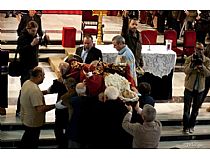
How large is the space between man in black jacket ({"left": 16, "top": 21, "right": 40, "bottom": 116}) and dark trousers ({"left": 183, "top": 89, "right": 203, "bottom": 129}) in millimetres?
2119

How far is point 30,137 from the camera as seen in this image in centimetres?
638

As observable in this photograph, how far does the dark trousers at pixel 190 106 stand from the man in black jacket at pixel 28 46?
2119 millimetres

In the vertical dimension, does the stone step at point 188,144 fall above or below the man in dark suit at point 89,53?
below

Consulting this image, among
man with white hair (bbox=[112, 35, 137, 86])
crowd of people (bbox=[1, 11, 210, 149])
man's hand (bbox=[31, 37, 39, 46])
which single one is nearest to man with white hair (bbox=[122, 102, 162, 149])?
crowd of people (bbox=[1, 11, 210, 149])

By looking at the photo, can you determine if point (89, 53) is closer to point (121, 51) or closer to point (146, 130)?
point (121, 51)

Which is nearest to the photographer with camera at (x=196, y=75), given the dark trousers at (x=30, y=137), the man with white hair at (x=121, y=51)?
the man with white hair at (x=121, y=51)

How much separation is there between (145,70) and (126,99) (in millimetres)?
3022

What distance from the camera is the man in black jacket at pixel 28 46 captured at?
7.40 metres

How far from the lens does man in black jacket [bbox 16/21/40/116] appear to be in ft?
24.3

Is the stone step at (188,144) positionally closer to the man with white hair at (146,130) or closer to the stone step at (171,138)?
the stone step at (171,138)

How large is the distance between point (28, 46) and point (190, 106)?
2.36 m

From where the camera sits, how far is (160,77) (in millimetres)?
8898
